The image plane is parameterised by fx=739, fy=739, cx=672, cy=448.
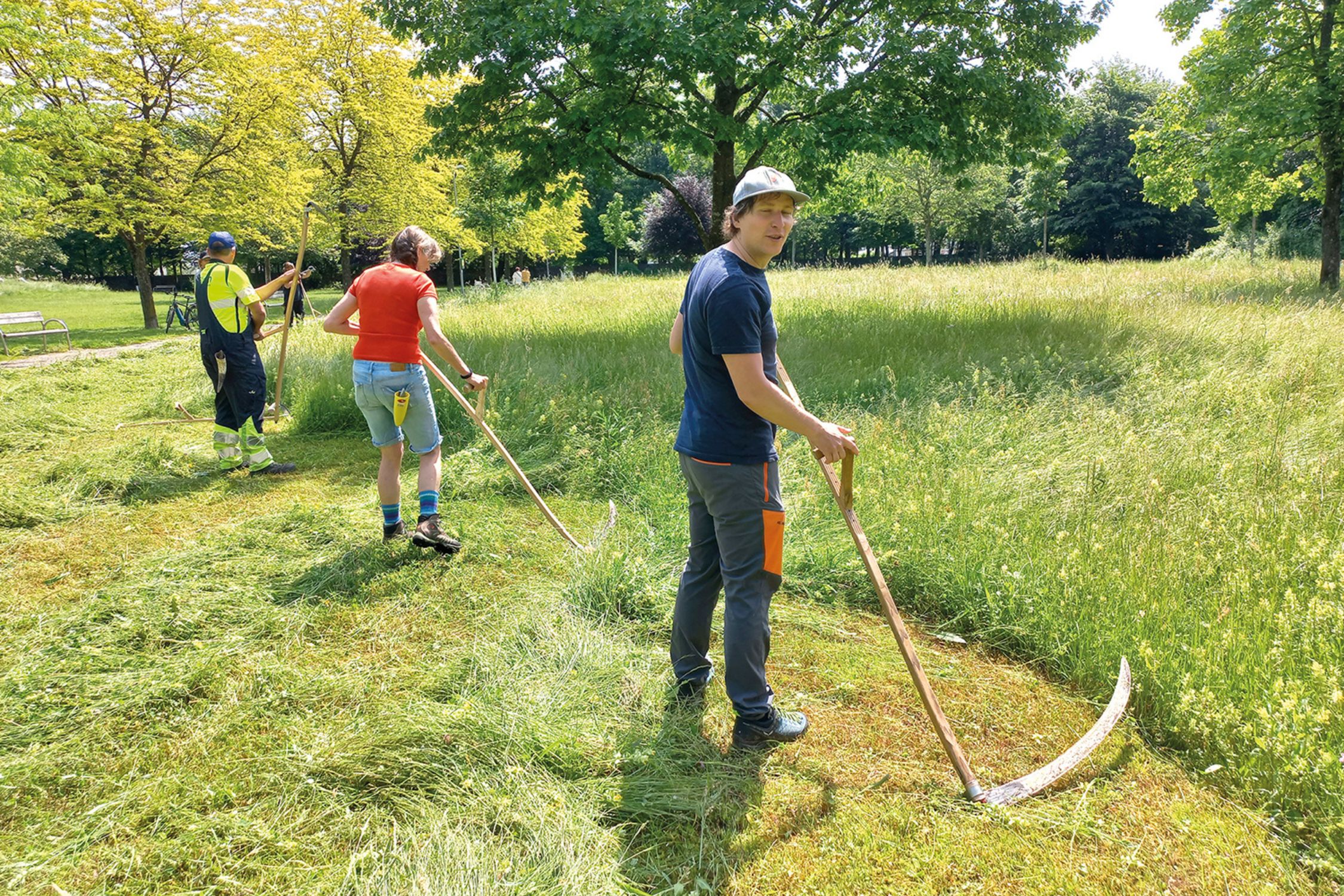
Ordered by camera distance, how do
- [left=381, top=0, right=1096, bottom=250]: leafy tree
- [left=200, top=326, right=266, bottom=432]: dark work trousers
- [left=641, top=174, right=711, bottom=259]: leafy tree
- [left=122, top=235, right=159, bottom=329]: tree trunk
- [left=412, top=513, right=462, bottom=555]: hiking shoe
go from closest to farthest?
[left=412, top=513, right=462, bottom=555]: hiking shoe → [left=200, top=326, right=266, bottom=432]: dark work trousers → [left=381, top=0, right=1096, bottom=250]: leafy tree → [left=122, top=235, right=159, bottom=329]: tree trunk → [left=641, top=174, right=711, bottom=259]: leafy tree

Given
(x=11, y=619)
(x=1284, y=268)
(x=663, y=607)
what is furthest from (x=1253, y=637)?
(x=1284, y=268)

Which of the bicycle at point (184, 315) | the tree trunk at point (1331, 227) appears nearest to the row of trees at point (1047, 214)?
the tree trunk at point (1331, 227)

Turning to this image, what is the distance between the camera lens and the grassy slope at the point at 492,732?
7.52ft

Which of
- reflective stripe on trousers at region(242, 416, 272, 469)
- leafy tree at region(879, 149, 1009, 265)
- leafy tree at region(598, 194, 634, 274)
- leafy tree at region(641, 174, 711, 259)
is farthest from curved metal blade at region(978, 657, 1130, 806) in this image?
leafy tree at region(598, 194, 634, 274)

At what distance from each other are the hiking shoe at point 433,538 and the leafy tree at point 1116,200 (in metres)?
45.8

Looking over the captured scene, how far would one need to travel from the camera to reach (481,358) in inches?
346

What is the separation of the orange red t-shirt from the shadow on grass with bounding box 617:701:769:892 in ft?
9.21

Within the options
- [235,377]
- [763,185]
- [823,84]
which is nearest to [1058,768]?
[763,185]

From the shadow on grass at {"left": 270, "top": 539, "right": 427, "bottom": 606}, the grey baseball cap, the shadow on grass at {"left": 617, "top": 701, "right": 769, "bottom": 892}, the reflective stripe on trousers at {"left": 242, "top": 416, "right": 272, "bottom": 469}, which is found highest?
the grey baseball cap

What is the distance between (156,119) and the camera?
696 inches

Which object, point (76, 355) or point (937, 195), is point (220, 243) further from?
point (937, 195)

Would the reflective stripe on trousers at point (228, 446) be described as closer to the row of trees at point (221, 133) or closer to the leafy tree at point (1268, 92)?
the row of trees at point (221, 133)

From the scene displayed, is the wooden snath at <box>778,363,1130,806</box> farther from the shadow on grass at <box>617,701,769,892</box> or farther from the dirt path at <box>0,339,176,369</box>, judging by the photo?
the dirt path at <box>0,339,176,369</box>

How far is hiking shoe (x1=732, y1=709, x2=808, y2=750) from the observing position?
2834mm
